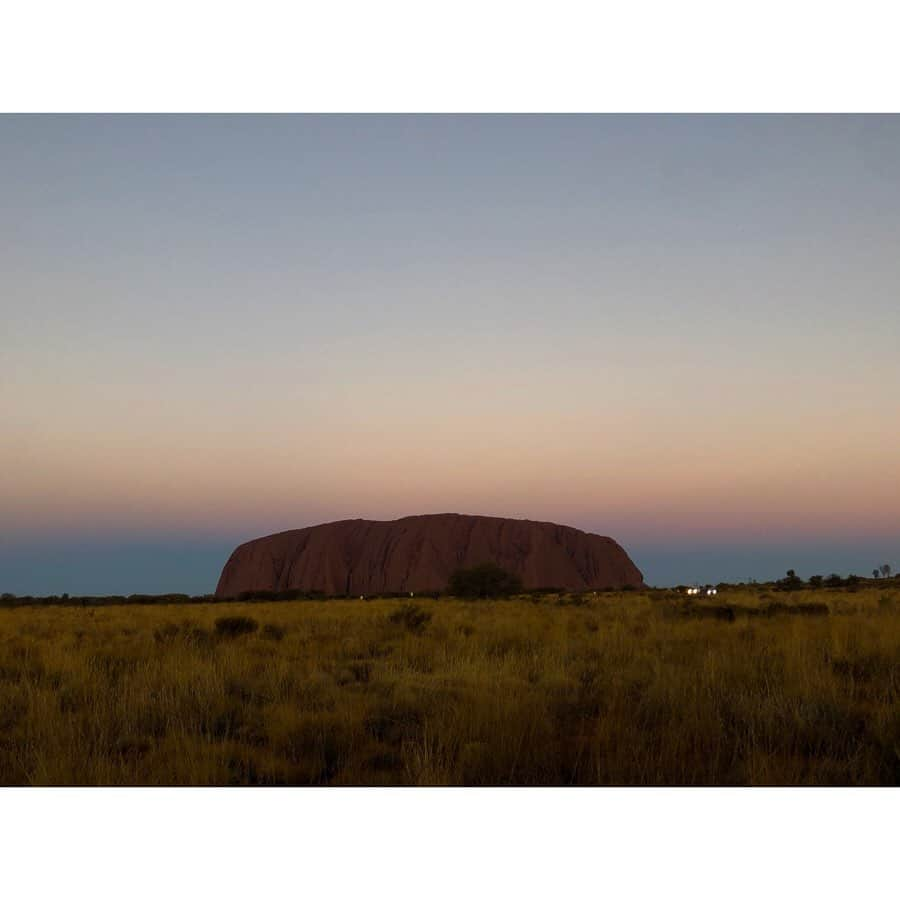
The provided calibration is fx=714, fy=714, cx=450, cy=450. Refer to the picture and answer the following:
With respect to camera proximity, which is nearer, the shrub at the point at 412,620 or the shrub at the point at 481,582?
the shrub at the point at 412,620

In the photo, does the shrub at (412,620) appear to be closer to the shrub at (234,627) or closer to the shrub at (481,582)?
the shrub at (234,627)

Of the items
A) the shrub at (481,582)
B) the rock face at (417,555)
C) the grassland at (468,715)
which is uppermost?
the rock face at (417,555)

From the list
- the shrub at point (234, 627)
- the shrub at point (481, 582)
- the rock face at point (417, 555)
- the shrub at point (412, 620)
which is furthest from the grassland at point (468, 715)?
the rock face at point (417, 555)

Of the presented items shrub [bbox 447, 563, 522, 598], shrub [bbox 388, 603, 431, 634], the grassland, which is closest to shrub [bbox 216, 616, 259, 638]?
shrub [bbox 388, 603, 431, 634]

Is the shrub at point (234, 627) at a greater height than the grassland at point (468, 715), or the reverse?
the shrub at point (234, 627)
